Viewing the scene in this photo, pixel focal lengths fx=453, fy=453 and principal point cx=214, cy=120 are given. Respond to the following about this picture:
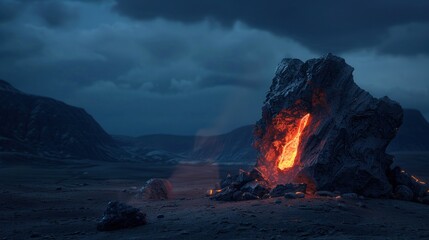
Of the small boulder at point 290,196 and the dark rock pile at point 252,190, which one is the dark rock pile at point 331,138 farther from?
the small boulder at point 290,196

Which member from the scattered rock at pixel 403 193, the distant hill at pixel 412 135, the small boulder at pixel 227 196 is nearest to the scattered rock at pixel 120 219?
the small boulder at pixel 227 196

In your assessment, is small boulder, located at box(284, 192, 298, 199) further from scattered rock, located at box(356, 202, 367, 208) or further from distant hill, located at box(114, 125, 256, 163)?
distant hill, located at box(114, 125, 256, 163)

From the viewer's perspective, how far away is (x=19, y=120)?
120500 millimetres

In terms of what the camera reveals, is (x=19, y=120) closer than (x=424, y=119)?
Yes

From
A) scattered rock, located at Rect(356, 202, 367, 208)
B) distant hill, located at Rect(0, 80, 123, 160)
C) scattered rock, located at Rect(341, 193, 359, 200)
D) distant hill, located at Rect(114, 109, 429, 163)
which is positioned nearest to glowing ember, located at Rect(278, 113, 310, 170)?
scattered rock, located at Rect(341, 193, 359, 200)

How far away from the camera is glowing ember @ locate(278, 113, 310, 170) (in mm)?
28141

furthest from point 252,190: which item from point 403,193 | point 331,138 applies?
point 403,193

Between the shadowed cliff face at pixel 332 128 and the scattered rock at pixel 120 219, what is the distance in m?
10.9

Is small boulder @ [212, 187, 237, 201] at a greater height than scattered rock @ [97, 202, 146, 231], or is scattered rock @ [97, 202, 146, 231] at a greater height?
small boulder @ [212, 187, 237, 201]

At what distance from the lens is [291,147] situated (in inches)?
1137

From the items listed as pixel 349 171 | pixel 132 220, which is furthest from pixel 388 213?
pixel 132 220

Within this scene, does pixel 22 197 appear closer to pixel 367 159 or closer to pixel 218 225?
pixel 218 225

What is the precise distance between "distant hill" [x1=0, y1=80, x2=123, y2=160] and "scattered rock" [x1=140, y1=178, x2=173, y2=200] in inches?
3197

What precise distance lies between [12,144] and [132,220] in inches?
3754
